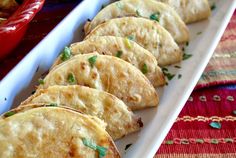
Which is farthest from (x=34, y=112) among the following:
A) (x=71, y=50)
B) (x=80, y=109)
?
(x=71, y=50)

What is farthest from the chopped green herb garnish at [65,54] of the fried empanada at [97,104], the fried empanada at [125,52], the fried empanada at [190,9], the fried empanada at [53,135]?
the fried empanada at [190,9]

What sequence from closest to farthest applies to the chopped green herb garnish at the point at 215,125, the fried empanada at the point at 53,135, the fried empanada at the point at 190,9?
1. the fried empanada at the point at 53,135
2. the chopped green herb garnish at the point at 215,125
3. the fried empanada at the point at 190,9

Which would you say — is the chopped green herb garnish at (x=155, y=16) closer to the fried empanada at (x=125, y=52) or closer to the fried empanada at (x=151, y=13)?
the fried empanada at (x=151, y=13)

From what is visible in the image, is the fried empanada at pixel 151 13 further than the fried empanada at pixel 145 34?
Yes

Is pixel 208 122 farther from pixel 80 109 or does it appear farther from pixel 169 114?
pixel 80 109

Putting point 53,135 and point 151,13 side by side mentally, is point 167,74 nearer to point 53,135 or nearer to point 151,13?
point 151,13

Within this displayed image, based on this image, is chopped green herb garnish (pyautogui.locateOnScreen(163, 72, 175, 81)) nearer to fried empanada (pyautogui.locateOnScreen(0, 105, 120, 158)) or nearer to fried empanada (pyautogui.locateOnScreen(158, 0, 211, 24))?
fried empanada (pyautogui.locateOnScreen(158, 0, 211, 24))
